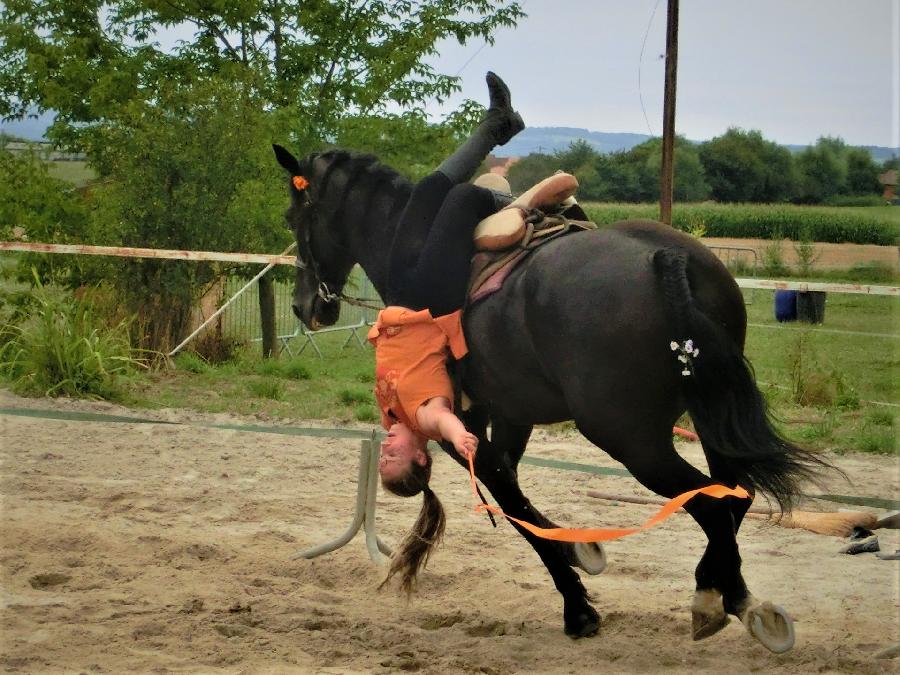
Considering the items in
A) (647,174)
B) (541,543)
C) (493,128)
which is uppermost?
(647,174)

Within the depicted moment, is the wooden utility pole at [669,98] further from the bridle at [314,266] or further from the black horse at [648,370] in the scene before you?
the black horse at [648,370]

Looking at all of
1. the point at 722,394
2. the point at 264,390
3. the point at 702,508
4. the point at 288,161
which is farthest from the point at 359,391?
the point at 722,394

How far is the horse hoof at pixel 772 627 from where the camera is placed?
373cm

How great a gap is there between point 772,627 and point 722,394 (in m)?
0.84

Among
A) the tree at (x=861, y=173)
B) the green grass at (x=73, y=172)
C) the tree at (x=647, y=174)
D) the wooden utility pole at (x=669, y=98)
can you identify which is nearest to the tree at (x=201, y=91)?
the green grass at (x=73, y=172)

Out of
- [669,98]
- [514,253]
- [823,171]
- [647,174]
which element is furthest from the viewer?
[823,171]

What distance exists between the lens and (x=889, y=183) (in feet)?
64.3

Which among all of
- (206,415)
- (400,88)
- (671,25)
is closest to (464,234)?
(206,415)

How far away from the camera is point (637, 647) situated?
4.14m

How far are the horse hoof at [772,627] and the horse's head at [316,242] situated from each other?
228 cm

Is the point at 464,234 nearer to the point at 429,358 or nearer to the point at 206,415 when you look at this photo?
the point at 429,358

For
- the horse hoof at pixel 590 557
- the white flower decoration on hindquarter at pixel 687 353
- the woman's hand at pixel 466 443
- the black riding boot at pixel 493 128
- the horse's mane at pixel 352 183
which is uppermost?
the black riding boot at pixel 493 128

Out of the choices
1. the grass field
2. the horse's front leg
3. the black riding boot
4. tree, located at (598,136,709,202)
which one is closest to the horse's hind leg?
the horse's front leg

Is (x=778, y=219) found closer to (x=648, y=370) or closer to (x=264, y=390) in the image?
(x=264, y=390)
